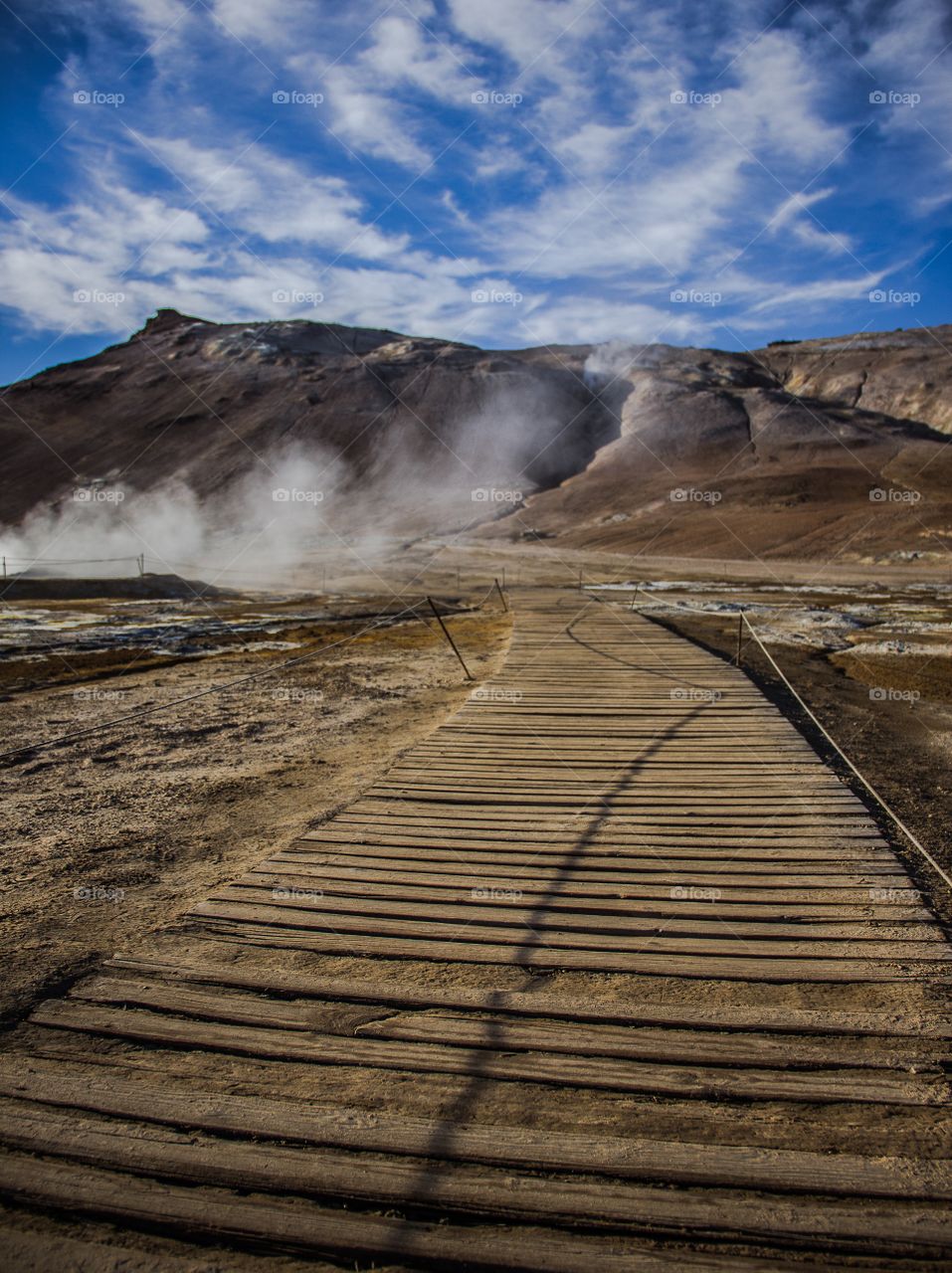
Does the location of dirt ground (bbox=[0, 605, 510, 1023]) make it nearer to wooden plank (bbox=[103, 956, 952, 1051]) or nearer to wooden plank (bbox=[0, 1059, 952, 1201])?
wooden plank (bbox=[103, 956, 952, 1051])

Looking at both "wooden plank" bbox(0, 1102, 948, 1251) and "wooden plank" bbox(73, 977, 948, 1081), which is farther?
"wooden plank" bbox(73, 977, 948, 1081)

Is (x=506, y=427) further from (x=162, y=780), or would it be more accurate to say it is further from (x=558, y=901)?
(x=558, y=901)

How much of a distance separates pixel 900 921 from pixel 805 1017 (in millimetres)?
1088

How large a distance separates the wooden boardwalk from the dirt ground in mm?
761

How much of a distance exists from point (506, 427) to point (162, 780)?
272 ft

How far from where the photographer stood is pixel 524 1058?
117 inches

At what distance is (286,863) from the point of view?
15.5ft

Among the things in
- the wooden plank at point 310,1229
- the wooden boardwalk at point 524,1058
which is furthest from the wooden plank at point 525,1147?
the wooden plank at point 310,1229

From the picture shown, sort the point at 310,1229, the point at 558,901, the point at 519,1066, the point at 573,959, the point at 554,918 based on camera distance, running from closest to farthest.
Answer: the point at 310,1229
the point at 519,1066
the point at 573,959
the point at 554,918
the point at 558,901

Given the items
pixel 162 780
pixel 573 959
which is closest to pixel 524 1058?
pixel 573 959

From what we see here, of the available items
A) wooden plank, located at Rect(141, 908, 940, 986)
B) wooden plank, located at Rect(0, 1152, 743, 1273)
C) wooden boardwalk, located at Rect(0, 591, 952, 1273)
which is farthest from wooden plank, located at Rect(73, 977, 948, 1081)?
wooden plank, located at Rect(0, 1152, 743, 1273)

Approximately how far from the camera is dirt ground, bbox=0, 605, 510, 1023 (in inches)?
182

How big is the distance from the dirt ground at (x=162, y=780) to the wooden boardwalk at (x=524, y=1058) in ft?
2.50

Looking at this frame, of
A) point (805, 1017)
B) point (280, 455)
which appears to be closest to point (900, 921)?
point (805, 1017)
